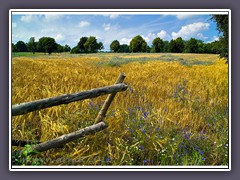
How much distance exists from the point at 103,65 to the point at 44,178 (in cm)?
190

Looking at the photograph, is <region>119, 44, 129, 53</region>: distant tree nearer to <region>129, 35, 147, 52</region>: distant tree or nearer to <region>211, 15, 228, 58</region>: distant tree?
<region>129, 35, 147, 52</region>: distant tree

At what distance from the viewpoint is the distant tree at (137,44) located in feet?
15.1

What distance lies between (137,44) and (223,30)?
1.22 meters

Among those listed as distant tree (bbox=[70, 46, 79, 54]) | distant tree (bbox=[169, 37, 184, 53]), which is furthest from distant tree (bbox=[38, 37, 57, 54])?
distant tree (bbox=[169, 37, 184, 53])

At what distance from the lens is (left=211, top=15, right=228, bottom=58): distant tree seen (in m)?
4.43

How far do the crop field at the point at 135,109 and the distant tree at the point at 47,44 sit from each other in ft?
0.62

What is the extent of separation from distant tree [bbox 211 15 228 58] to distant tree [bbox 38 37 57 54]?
2.26 metres

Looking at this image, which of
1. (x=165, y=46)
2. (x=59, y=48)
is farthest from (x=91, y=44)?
(x=165, y=46)

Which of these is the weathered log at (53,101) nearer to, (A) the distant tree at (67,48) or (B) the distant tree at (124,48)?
(B) the distant tree at (124,48)

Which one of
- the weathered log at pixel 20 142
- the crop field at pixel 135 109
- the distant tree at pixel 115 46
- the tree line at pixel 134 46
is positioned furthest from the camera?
the distant tree at pixel 115 46

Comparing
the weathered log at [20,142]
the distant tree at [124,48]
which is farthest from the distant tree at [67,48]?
the weathered log at [20,142]

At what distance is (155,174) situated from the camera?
426 cm

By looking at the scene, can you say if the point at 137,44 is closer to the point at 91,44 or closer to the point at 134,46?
the point at 134,46

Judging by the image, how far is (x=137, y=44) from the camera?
4637 mm
